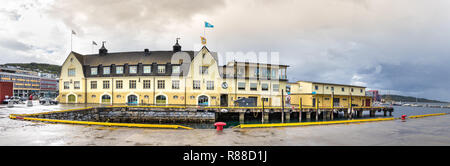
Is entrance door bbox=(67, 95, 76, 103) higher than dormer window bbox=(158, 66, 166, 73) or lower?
lower

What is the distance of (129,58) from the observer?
148ft


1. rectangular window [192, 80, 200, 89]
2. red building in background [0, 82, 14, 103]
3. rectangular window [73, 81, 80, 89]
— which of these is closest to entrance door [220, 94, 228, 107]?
rectangular window [192, 80, 200, 89]

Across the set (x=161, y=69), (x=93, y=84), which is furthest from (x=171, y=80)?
(x=93, y=84)

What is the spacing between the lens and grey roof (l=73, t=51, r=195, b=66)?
43438 millimetres

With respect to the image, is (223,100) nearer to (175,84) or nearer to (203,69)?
(203,69)

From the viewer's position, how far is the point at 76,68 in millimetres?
43562

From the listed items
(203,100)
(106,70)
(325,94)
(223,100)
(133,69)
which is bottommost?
(223,100)

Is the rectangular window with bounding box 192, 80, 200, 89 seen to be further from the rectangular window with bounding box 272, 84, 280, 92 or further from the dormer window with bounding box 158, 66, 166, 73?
the rectangular window with bounding box 272, 84, 280, 92

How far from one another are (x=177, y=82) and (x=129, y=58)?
15.0m

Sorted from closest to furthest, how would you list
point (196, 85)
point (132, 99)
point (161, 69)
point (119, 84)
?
point (196, 85) < point (132, 99) < point (119, 84) < point (161, 69)

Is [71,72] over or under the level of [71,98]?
over
